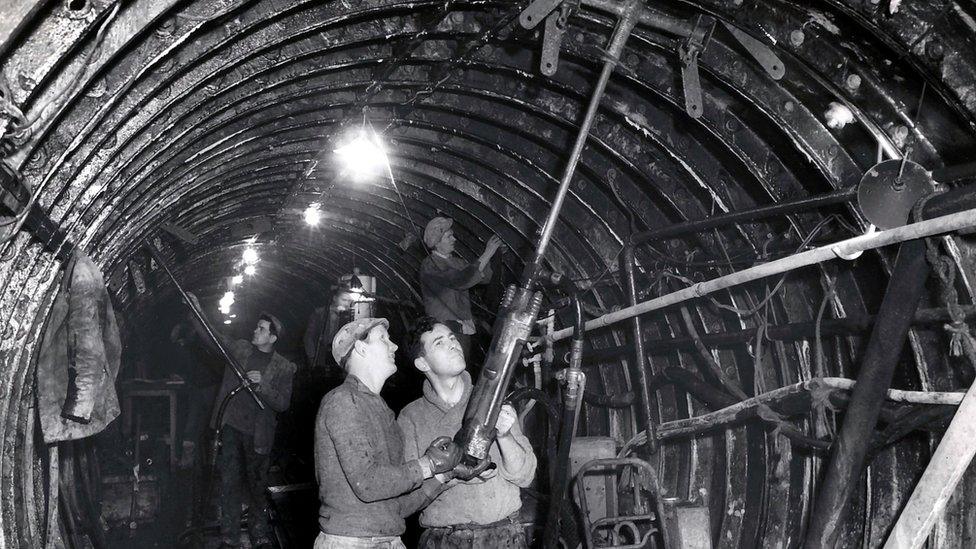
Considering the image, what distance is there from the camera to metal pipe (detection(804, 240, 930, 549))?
11.1 ft

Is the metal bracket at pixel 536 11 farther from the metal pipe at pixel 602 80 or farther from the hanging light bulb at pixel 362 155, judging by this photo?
the hanging light bulb at pixel 362 155

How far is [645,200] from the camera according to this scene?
20.4 feet

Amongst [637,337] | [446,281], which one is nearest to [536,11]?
[637,337]

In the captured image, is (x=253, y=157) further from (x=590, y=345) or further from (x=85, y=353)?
(x=590, y=345)

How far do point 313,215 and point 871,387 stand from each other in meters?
9.32

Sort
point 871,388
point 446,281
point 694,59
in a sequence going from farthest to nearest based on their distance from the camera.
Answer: point 446,281
point 694,59
point 871,388

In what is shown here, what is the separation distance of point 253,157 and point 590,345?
4.63 meters

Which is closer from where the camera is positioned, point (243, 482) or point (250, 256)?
point (243, 482)

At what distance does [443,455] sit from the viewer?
3.88m

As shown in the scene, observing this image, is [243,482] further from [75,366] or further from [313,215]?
[75,366]

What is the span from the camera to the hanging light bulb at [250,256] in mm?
14189

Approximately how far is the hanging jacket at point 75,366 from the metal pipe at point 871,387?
4.36 m

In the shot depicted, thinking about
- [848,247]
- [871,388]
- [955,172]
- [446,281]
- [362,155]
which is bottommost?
[871,388]

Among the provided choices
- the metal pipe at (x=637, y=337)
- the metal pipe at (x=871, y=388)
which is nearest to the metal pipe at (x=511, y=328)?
the metal pipe at (x=637, y=337)
